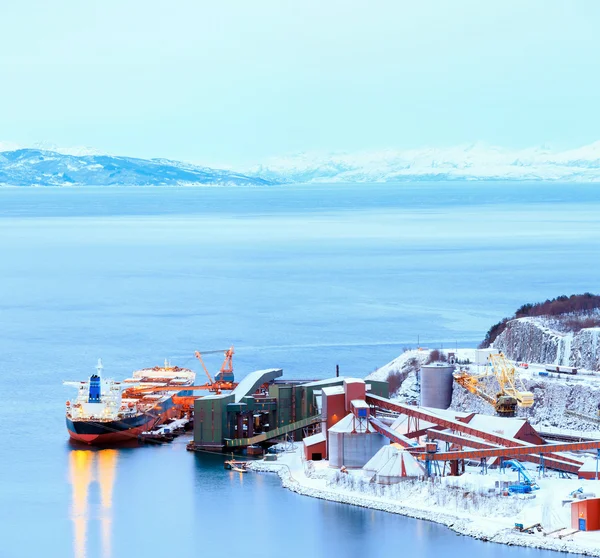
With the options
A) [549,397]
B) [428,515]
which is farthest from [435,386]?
[428,515]

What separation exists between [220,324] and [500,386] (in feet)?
90.8

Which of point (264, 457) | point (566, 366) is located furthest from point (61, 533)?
point (566, 366)

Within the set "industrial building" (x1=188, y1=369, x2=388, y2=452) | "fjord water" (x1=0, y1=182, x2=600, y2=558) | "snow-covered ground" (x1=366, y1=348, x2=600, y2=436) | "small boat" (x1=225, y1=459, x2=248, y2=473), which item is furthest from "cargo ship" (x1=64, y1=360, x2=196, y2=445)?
"snow-covered ground" (x1=366, y1=348, x2=600, y2=436)

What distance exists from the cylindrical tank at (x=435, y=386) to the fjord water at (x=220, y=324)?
6.94 m

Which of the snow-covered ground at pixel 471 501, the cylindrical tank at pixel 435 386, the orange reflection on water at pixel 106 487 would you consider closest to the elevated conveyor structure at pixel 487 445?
the snow-covered ground at pixel 471 501

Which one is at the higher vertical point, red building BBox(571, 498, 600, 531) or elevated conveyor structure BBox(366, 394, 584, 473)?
elevated conveyor structure BBox(366, 394, 584, 473)

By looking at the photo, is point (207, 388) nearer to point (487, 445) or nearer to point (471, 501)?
point (487, 445)

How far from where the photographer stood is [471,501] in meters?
29.8

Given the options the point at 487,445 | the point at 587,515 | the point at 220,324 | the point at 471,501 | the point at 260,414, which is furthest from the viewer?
the point at 220,324

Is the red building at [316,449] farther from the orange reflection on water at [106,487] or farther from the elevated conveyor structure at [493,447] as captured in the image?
the orange reflection on water at [106,487]

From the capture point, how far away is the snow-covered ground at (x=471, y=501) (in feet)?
90.0

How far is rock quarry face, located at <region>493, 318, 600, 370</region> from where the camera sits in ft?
141

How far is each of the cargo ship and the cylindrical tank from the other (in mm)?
7092

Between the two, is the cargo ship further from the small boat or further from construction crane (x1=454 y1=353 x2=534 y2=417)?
construction crane (x1=454 y1=353 x2=534 y2=417)
